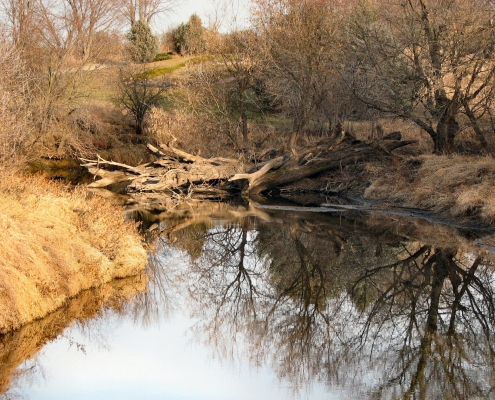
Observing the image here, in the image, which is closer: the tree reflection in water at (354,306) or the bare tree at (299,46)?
the tree reflection in water at (354,306)

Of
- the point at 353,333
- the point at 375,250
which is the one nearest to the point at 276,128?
the point at 375,250

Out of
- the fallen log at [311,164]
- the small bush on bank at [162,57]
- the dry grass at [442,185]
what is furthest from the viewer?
the small bush on bank at [162,57]

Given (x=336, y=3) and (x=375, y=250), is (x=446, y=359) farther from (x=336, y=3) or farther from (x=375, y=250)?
(x=336, y=3)

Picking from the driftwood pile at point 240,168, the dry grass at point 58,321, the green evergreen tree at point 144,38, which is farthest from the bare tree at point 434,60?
the green evergreen tree at point 144,38

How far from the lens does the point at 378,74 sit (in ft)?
72.0

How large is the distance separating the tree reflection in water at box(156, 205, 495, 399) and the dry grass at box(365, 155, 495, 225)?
1.48 meters

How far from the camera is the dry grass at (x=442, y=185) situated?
16.6m

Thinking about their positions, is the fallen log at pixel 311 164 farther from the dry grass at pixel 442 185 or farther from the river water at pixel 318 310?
the river water at pixel 318 310

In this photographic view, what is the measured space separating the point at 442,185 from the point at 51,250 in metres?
12.6

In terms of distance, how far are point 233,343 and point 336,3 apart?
23.5 metres

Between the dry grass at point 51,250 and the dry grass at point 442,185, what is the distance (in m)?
9.00

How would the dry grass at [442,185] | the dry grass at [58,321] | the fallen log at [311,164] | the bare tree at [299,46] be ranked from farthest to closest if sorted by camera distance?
the bare tree at [299,46] < the fallen log at [311,164] < the dry grass at [442,185] < the dry grass at [58,321]

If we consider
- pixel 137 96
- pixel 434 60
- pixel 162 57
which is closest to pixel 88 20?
pixel 137 96

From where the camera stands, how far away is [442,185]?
61.8 feet
